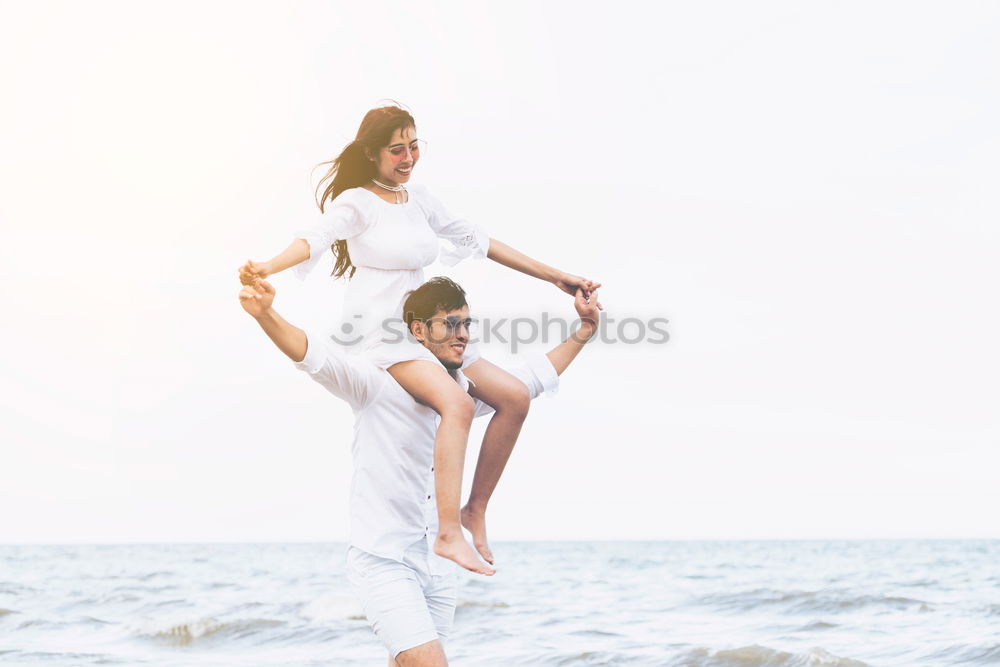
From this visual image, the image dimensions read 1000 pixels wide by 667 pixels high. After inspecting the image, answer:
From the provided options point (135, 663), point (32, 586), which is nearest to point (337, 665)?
point (135, 663)

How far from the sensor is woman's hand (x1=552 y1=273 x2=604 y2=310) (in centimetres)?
421

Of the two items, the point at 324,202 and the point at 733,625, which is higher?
the point at 324,202

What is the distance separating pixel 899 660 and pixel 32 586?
53.3 feet

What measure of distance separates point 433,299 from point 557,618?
1040 cm

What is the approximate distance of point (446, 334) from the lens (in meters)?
3.66

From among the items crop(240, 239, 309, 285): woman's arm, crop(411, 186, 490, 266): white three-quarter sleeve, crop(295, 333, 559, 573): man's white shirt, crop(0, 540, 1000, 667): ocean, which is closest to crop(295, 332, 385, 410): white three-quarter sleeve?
crop(295, 333, 559, 573): man's white shirt

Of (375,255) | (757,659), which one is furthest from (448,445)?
(757,659)

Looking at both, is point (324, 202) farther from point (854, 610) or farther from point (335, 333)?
point (854, 610)

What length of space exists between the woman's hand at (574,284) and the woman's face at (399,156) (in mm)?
721

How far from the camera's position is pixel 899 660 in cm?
978

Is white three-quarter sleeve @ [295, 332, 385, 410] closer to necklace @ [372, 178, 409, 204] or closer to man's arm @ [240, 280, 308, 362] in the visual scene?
man's arm @ [240, 280, 308, 362]

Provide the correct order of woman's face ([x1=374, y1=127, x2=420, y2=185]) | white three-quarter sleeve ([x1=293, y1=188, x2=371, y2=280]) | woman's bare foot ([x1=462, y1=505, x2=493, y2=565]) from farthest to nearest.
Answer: woman's bare foot ([x1=462, y1=505, x2=493, y2=565])
woman's face ([x1=374, y1=127, x2=420, y2=185])
white three-quarter sleeve ([x1=293, y1=188, x2=371, y2=280])

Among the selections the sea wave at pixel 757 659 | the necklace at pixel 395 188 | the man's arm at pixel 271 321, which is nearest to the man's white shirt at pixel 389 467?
the man's arm at pixel 271 321

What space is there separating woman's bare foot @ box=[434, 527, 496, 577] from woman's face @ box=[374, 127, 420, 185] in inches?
50.6
